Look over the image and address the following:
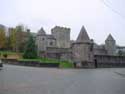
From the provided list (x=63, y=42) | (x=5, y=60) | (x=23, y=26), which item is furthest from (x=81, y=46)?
(x=63, y=42)

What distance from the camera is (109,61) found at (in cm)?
7612

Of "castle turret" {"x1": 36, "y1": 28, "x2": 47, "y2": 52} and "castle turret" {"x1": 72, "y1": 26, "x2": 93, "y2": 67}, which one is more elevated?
"castle turret" {"x1": 36, "y1": 28, "x2": 47, "y2": 52}

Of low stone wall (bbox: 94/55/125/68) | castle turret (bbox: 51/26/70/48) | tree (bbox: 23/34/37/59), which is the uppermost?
castle turret (bbox: 51/26/70/48)

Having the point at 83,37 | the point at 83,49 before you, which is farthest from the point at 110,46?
the point at 83,49

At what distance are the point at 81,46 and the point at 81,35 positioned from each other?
130 inches

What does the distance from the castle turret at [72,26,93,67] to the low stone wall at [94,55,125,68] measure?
3.15 meters

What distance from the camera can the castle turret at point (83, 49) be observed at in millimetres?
69688

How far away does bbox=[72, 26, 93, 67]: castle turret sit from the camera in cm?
6969

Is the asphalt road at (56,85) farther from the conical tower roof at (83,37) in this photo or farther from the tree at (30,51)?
the conical tower roof at (83,37)

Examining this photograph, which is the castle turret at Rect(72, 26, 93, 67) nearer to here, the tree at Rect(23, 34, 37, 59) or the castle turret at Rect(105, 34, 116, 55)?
the tree at Rect(23, 34, 37, 59)

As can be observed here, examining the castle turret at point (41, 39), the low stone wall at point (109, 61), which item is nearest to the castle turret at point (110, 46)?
the low stone wall at point (109, 61)

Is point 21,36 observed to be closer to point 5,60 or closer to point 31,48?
point 31,48

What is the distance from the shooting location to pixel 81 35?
72.1m

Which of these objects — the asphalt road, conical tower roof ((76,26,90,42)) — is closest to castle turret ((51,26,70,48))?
conical tower roof ((76,26,90,42))
